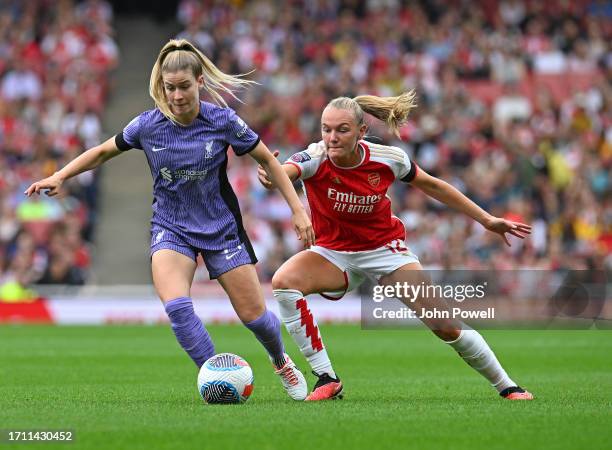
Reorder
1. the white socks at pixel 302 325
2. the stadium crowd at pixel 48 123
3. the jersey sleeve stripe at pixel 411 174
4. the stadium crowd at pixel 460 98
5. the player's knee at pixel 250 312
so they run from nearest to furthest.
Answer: the player's knee at pixel 250 312
the white socks at pixel 302 325
the jersey sleeve stripe at pixel 411 174
the stadium crowd at pixel 48 123
the stadium crowd at pixel 460 98

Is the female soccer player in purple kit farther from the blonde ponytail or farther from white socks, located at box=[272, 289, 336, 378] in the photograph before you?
the blonde ponytail

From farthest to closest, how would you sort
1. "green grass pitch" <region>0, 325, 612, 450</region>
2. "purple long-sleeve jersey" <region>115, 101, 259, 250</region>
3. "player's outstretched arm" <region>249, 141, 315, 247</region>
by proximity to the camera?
1. "purple long-sleeve jersey" <region>115, 101, 259, 250</region>
2. "player's outstretched arm" <region>249, 141, 315, 247</region>
3. "green grass pitch" <region>0, 325, 612, 450</region>

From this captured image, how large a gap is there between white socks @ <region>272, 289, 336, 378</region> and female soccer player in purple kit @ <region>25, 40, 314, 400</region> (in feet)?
0.85

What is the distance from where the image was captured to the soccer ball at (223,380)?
7664 millimetres

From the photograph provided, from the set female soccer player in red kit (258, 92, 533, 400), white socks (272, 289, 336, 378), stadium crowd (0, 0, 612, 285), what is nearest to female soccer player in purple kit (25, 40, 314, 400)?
white socks (272, 289, 336, 378)

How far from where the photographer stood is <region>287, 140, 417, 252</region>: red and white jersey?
830cm

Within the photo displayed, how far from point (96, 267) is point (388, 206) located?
1352cm

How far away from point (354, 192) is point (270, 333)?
3.72ft

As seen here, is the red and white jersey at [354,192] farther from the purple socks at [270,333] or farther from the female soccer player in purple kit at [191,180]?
the purple socks at [270,333]

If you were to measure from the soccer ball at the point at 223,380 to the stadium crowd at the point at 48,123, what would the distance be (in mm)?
11650

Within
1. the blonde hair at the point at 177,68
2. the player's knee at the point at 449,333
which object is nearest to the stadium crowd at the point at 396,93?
the player's knee at the point at 449,333

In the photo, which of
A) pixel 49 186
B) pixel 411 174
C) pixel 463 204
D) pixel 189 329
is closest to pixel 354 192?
pixel 411 174

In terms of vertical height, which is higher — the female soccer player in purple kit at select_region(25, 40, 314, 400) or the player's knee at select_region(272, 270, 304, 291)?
the female soccer player in purple kit at select_region(25, 40, 314, 400)

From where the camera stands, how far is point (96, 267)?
69.9 ft
